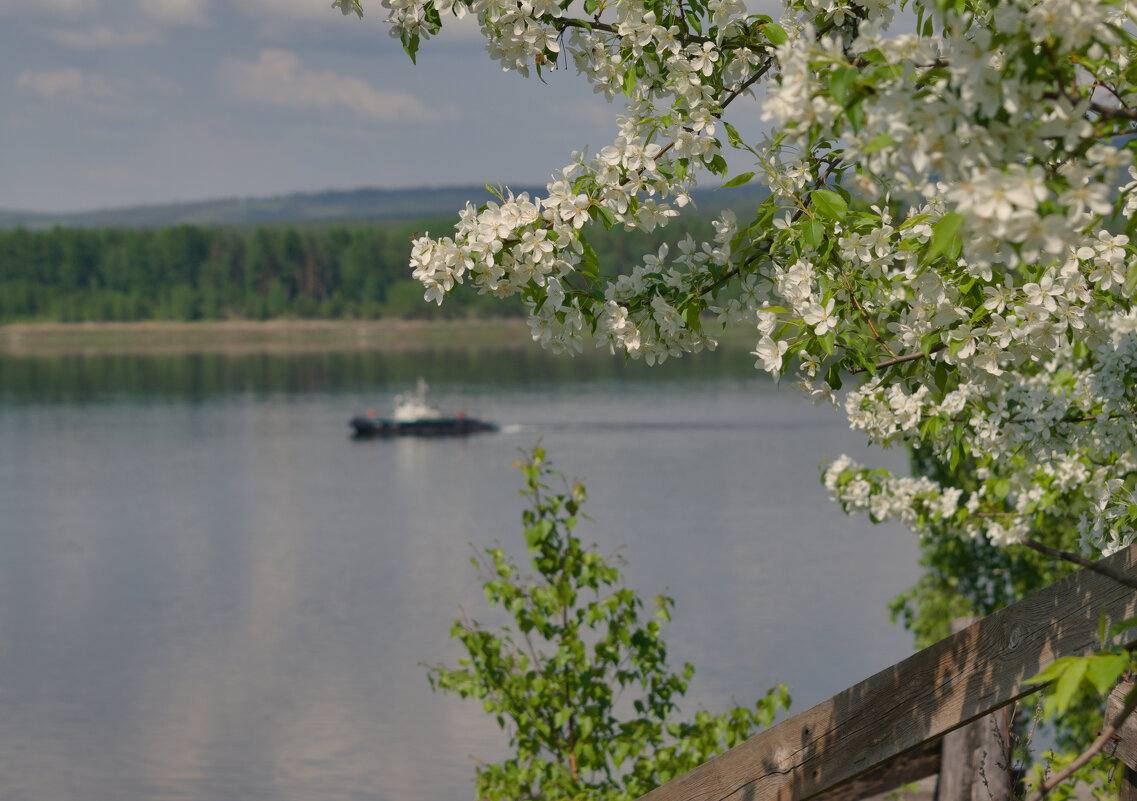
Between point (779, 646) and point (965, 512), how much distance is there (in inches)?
576

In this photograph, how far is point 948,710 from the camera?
2414 millimetres

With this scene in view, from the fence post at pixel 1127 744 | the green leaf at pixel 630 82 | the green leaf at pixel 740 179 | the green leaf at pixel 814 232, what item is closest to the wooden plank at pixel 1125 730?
the fence post at pixel 1127 744

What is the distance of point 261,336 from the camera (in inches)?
5866

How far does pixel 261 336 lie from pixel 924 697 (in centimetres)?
15166

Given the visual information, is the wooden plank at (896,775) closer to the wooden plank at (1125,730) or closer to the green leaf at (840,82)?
the wooden plank at (1125,730)

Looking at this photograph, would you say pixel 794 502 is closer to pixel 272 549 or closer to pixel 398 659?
pixel 272 549

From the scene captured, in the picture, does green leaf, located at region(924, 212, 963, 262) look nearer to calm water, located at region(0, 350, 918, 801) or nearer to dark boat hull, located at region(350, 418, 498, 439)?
calm water, located at region(0, 350, 918, 801)

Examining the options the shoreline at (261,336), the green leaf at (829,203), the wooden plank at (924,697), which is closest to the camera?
the wooden plank at (924,697)

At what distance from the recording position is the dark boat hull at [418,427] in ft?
180

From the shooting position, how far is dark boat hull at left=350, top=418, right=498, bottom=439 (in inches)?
2158

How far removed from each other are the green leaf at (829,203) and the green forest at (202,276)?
14491 cm

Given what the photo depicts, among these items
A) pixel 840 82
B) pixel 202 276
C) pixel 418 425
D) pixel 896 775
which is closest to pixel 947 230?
pixel 840 82

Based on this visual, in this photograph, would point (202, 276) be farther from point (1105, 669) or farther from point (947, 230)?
point (1105, 669)

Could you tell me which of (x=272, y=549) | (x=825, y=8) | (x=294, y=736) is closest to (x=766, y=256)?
(x=825, y=8)
